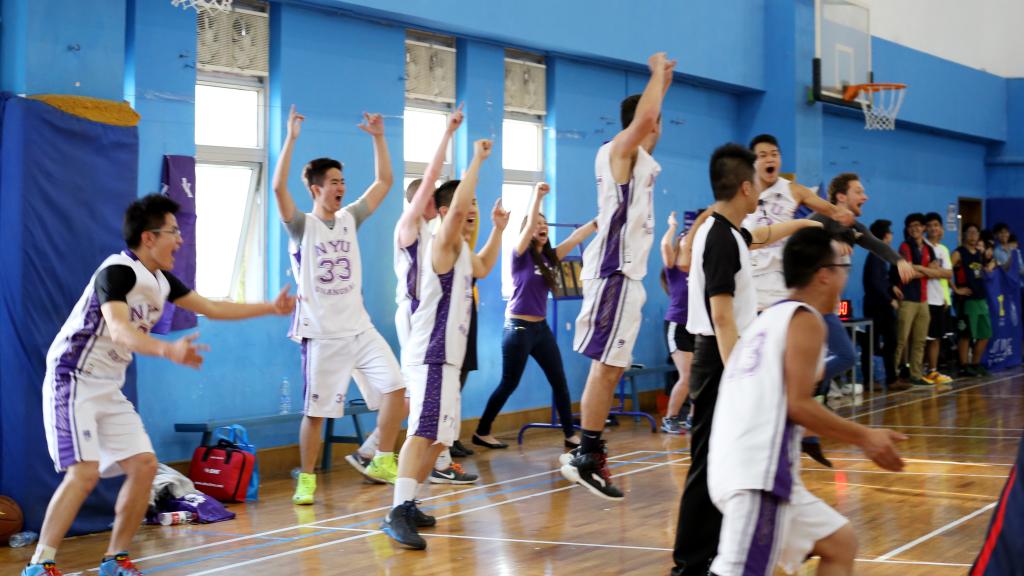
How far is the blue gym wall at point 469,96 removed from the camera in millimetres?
7914

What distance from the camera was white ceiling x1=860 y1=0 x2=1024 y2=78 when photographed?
19203 mm

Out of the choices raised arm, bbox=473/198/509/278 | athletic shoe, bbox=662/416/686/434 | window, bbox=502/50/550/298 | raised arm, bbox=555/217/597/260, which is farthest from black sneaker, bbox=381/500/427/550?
window, bbox=502/50/550/298

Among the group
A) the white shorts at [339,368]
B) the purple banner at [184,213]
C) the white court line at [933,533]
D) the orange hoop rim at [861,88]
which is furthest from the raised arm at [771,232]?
the orange hoop rim at [861,88]

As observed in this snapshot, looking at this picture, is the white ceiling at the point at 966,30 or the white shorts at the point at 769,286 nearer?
the white shorts at the point at 769,286

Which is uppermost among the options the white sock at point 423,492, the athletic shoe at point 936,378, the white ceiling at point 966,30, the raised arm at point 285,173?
the white ceiling at point 966,30

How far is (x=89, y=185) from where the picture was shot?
6.91 meters

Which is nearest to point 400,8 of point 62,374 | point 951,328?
point 62,374

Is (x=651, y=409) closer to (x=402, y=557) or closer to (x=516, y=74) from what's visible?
(x=516, y=74)

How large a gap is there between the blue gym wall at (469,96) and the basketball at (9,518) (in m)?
1.49

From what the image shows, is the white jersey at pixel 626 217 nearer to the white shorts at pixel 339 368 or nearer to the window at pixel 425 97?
the white shorts at pixel 339 368

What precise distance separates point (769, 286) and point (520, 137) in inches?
183

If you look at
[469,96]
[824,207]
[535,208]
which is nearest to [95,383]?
[535,208]

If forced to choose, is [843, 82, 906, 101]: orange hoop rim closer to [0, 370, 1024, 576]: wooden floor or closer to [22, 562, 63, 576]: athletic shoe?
[0, 370, 1024, 576]: wooden floor

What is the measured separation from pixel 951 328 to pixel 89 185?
12682mm
